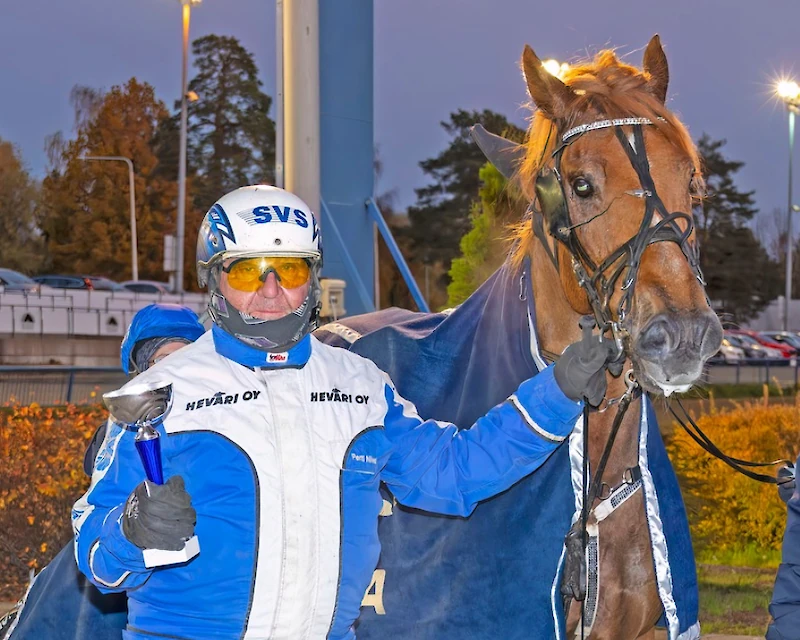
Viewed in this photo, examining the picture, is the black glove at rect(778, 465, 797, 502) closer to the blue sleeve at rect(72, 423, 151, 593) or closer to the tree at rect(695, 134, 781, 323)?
the blue sleeve at rect(72, 423, 151, 593)

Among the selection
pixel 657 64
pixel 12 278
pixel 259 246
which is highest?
pixel 657 64

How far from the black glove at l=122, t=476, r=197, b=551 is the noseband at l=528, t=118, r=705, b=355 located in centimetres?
120

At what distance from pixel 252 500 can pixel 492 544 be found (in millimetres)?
1268

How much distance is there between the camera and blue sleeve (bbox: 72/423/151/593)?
212 centimetres

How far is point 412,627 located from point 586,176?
60.0 inches

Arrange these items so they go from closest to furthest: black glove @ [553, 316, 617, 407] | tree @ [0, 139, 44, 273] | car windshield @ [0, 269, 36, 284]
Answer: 1. black glove @ [553, 316, 617, 407]
2. car windshield @ [0, 269, 36, 284]
3. tree @ [0, 139, 44, 273]

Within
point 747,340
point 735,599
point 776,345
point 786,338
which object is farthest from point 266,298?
point 786,338

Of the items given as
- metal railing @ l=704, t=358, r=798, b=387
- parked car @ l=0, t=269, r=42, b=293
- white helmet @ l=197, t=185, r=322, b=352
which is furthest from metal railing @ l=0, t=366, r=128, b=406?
parked car @ l=0, t=269, r=42, b=293

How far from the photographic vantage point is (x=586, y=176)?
2998mm

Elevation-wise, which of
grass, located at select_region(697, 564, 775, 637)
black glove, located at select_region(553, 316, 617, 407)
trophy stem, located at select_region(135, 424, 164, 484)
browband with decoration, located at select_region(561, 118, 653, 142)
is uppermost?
browband with decoration, located at select_region(561, 118, 653, 142)

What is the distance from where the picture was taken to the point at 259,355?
89.8 inches

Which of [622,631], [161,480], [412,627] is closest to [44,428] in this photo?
[412,627]

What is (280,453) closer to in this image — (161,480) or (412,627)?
(161,480)

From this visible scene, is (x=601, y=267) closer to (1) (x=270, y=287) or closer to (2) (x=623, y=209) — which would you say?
(2) (x=623, y=209)
